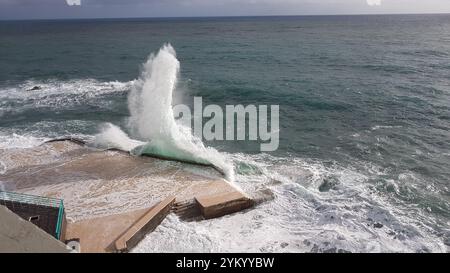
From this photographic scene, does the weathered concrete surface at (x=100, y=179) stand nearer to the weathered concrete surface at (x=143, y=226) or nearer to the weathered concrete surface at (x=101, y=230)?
the weathered concrete surface at (x=101, y=230)

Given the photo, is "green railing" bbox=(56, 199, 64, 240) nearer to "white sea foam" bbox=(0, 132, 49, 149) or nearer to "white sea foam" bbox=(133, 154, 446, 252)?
"white sea foam" bbox=(133, 154, 446, 252)

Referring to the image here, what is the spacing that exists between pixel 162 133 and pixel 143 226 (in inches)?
290

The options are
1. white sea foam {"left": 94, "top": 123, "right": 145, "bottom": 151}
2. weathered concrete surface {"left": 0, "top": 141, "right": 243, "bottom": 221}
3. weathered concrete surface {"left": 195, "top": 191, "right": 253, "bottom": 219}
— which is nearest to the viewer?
weathered concrete surface {"left": 195, "top": 191, "right": 253, "bottom": 219}

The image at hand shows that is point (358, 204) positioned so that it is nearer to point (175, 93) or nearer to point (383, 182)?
point (383, 182)

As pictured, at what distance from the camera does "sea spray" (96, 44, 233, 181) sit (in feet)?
56.0

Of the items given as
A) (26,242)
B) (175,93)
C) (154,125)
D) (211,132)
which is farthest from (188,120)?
(26,242)

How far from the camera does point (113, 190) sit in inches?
553

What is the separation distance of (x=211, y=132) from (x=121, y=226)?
11.1 metres

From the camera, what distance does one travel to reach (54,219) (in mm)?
10844

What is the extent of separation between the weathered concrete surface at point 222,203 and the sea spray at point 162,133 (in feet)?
7.71

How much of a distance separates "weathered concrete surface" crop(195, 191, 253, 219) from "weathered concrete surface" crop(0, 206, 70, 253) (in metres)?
4.88

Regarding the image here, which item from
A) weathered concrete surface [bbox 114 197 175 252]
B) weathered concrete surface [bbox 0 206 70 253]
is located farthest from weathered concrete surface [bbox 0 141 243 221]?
weathered concrete surface [bbox 0 206 70 253]

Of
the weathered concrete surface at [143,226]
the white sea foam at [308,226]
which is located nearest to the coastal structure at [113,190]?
the weathered concrete surface at [143,226]

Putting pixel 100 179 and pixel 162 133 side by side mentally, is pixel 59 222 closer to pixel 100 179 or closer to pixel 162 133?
pixel 100 179
